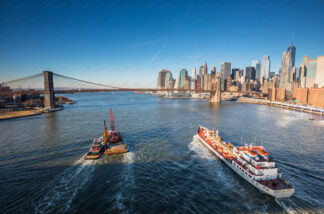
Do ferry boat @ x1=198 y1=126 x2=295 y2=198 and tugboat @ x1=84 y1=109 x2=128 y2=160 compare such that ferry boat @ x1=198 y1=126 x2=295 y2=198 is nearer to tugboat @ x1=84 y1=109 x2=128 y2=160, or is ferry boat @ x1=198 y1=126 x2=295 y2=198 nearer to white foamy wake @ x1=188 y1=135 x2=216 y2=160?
white foamy wake @ x1=188 y1=135 x2=216 y2=160

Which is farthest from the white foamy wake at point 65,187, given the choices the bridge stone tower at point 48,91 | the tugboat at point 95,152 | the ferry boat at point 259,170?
the bridge stone tower at point 48,91


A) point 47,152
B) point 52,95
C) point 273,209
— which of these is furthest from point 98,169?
point 52,95

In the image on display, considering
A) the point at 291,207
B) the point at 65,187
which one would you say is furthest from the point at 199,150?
the point at 65,187

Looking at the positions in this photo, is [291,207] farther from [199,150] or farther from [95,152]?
[95,152]

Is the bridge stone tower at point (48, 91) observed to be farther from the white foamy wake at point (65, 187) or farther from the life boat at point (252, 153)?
the life boat at point (252, 153)

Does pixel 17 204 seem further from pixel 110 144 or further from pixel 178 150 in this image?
pixel 178 150

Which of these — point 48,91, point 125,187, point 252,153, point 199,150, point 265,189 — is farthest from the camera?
point 48,91
